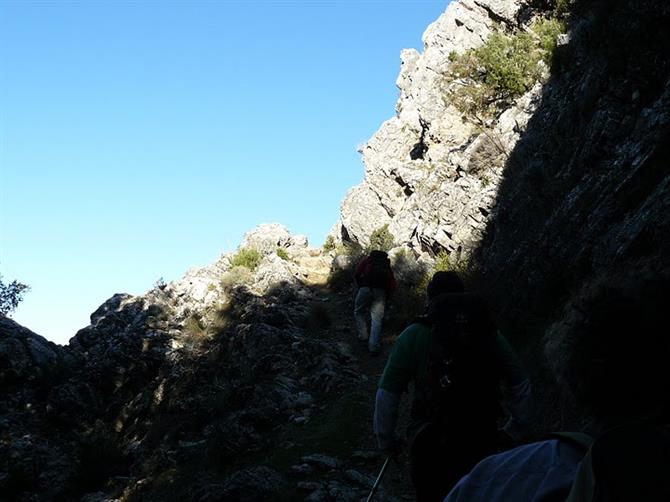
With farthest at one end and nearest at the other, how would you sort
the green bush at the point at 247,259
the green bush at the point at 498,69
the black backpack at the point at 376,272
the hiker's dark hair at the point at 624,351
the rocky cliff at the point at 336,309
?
the green bush at the point at 247,259 → the green bush at the point at 498,69 → the black backpack at the point at 376,272 → the rocky cliff at the point at 336,309 → the hiker's dark hair at the point at 624,351

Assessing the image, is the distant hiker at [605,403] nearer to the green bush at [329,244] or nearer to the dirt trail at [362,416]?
the dirt trail at [362,416]

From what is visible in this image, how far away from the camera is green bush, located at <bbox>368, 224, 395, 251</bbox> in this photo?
69.4ft

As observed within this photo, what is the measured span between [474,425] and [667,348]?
1.99m

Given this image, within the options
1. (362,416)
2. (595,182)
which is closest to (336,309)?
(362,416)

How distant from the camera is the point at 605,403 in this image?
155cm

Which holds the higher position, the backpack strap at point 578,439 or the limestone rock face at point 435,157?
the limestone rock face at point 435,157

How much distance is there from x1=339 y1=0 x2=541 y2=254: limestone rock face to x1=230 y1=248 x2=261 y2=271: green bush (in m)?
4.09

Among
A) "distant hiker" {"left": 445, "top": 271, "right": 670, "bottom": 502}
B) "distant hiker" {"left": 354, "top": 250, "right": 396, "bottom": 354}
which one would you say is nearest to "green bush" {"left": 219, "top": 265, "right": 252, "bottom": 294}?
"distant hiker" {"left": 354, "top": 250, "right": 396, "bottom": 354}

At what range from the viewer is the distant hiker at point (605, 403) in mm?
1359

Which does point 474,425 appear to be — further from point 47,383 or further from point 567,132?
point 47,383

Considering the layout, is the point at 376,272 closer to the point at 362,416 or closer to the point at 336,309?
the point at 362,416

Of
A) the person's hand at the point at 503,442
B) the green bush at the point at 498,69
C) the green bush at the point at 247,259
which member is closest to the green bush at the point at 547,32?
the green bush at the point at 498,69

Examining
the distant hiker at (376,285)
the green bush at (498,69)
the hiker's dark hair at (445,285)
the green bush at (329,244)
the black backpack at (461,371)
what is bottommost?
the black backpack at (461,371)

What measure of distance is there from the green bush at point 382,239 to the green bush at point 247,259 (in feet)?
16.6
